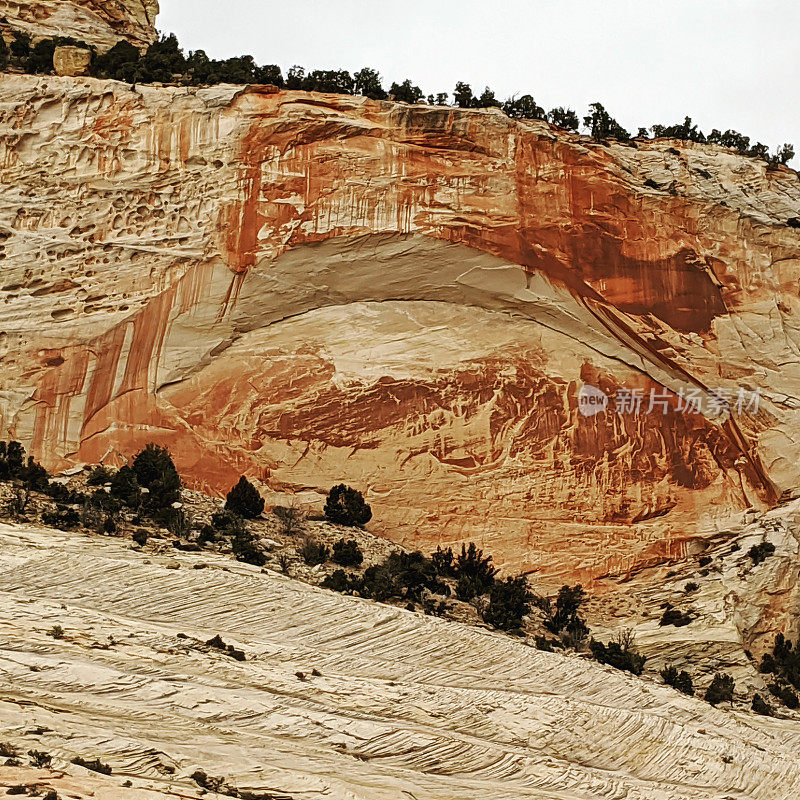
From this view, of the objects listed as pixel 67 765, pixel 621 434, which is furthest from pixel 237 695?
pixel 621 434

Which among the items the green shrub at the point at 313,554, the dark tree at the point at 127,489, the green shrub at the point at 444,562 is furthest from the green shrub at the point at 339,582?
the dark tree at the point at 127,489

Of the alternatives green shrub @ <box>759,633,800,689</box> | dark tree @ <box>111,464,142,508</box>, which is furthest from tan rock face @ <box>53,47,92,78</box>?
green shrub @ <box>759,633,800,689</box>

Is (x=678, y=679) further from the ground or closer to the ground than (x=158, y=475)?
closer to the ground

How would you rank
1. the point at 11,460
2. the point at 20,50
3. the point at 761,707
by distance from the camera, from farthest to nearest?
the point at 20,50
the point at 11,460
the point at 761,707

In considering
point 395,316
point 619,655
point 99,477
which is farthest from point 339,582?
point 395,316

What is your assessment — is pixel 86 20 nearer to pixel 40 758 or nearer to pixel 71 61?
pixel 71 61

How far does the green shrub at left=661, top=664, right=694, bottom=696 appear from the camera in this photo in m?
29.4

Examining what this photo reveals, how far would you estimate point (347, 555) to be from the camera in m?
30.3

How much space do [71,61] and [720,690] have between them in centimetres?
2498
